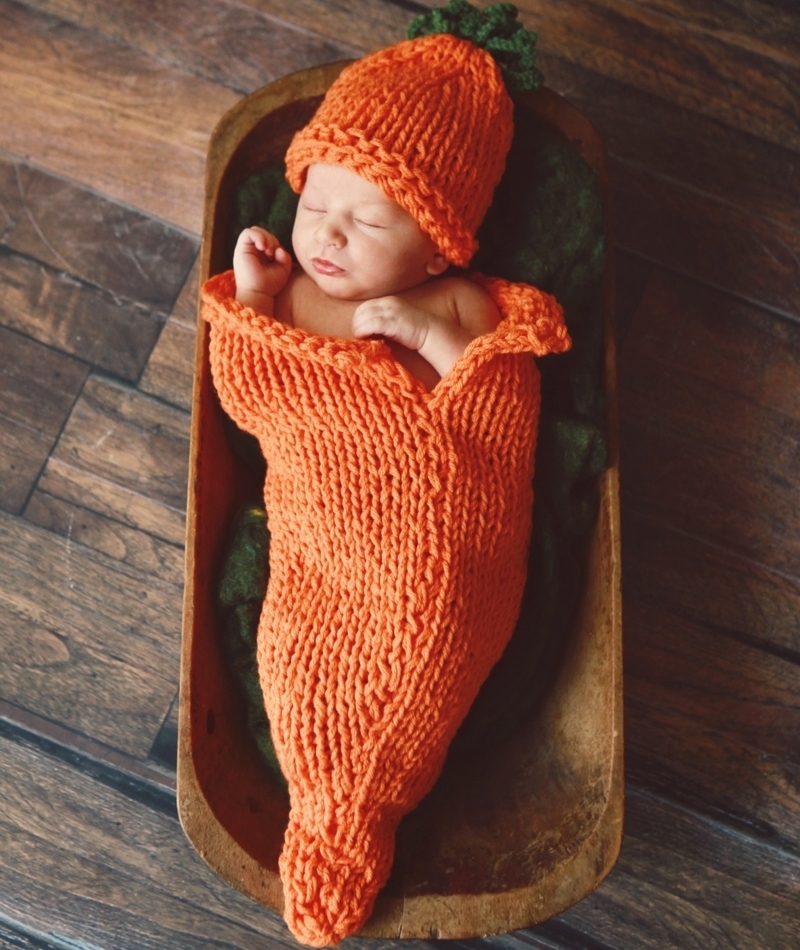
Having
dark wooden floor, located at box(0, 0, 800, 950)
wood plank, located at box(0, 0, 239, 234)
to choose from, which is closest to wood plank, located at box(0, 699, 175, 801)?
dark wooden floor, located at box(0, 0, 800, 950)

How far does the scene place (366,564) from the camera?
79 centimetres

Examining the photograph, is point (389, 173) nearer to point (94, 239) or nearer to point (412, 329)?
point (412, 329)

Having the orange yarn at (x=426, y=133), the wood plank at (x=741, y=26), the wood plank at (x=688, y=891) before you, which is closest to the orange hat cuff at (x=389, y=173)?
the orange yarn at (x=426, y=133)

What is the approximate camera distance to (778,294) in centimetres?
113

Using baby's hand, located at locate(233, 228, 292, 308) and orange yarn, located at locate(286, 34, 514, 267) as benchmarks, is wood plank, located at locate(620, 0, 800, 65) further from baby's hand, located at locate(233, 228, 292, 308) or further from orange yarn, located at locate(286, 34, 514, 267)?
baby's hand, located at locate(233, 228, 292, 308)

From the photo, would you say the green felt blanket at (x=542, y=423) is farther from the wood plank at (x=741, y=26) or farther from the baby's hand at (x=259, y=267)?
the wood plank at (x=741, y=26)

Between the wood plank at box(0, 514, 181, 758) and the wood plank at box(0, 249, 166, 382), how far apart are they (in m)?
0.24

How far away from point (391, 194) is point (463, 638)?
419 mm

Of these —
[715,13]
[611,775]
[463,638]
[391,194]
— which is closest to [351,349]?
[391,194]

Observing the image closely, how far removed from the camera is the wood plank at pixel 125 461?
1073 mm

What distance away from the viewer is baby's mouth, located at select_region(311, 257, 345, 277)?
0.87m

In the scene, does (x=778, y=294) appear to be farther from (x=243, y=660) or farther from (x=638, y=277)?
(x=243, y=660)

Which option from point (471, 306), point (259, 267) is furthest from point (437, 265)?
point (259, 267)

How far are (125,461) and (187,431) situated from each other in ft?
0.27
